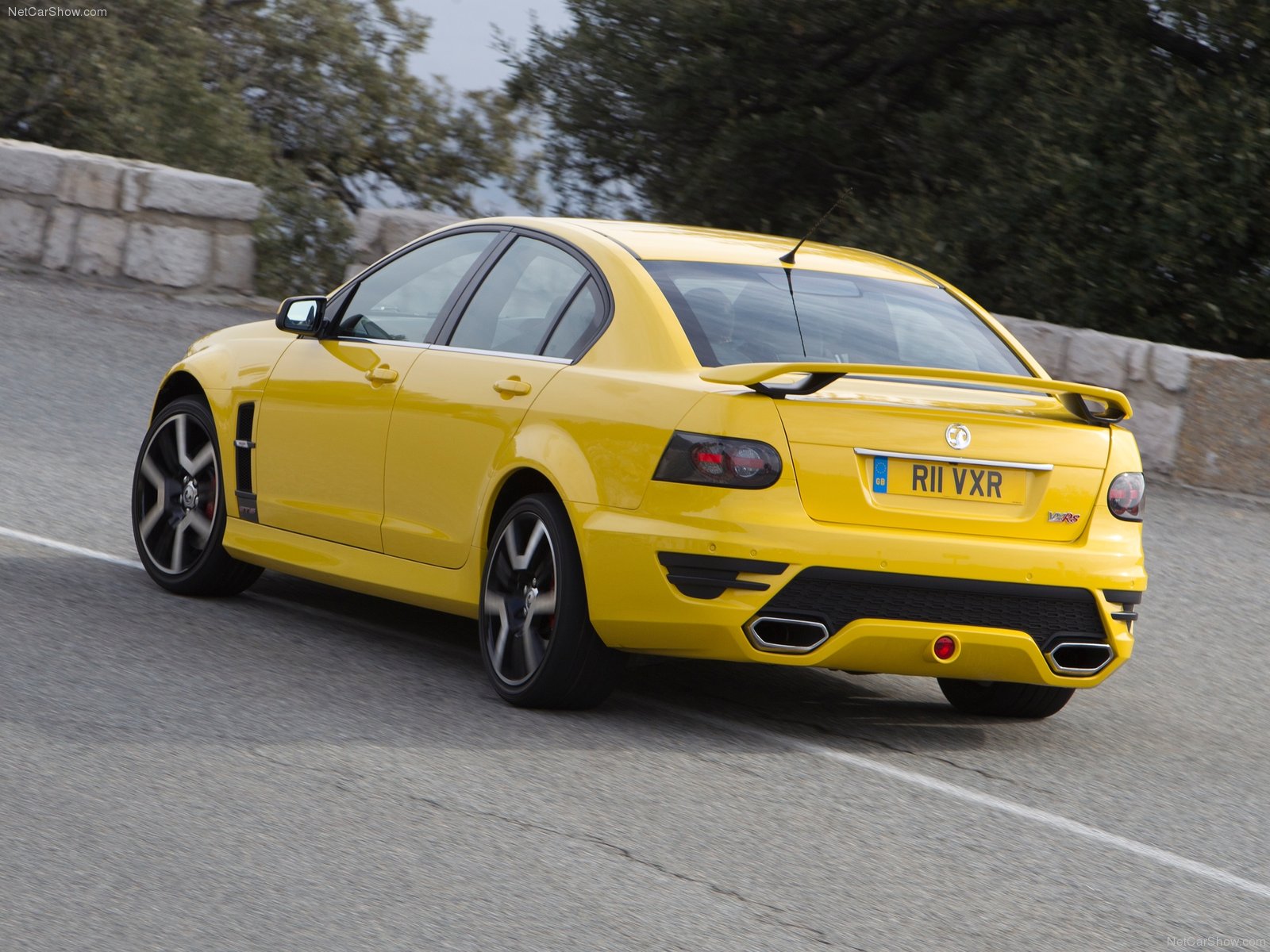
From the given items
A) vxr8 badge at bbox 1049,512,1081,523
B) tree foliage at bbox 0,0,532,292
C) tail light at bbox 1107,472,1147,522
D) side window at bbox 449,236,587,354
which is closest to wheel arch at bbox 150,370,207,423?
side window at bbox 449,236,587,354

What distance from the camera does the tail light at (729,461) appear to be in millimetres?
5574

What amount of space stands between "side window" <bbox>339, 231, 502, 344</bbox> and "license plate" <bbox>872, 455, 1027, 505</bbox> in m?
1.93

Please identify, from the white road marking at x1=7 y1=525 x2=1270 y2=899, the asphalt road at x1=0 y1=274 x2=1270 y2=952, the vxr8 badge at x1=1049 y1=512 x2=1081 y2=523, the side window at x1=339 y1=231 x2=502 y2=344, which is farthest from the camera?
the side window at x1=339 y1=231 x2=502 y2=344

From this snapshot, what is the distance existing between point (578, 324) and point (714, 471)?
0.91 meters

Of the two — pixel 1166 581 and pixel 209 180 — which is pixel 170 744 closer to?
pixel 1166 581

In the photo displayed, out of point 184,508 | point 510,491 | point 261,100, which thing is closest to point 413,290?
point 510,491

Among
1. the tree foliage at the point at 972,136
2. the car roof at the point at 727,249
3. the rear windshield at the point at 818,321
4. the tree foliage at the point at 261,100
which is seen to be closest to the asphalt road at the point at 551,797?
the rear windshield at the point at 818,321

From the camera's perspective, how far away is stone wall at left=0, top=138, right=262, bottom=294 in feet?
53.6

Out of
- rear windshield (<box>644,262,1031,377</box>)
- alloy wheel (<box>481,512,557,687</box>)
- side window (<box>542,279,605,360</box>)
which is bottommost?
alloy wheel (<box>481,512,557,687</box>)

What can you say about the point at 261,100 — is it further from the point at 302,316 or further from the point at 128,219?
the point at 302,316

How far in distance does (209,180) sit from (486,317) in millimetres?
10470

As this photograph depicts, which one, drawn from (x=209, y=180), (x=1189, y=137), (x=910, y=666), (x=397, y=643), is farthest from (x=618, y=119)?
(x=910, y=666)

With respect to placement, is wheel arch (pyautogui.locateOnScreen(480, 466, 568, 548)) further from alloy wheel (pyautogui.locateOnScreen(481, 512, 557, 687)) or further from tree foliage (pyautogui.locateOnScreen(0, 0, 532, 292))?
tree foliage (pyautogui.locateOnScreen(0, 0, 532, 292))

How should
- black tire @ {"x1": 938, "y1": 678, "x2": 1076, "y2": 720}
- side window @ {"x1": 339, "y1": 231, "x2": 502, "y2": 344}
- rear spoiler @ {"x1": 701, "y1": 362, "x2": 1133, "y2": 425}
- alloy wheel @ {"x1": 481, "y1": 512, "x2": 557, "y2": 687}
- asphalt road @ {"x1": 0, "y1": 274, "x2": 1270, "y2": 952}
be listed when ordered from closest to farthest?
asphalt road @ {"x1": 0, "y1": 274, "x2": 1270, "y2": 952}
rear spoiler @ {"x1": 701, "y1": 362, "x2": 1133, "y2": 425}
alloy wheel @ {"x1": 481, "y1": 512, "x2": 557, "y2": 687}
black tire @ {"x1": 938, "y1": 678, "x2": 1076, "y2": 720}
side window @ {"x1": 339, "y1": 231, "x2": 502, "y2": 344}
